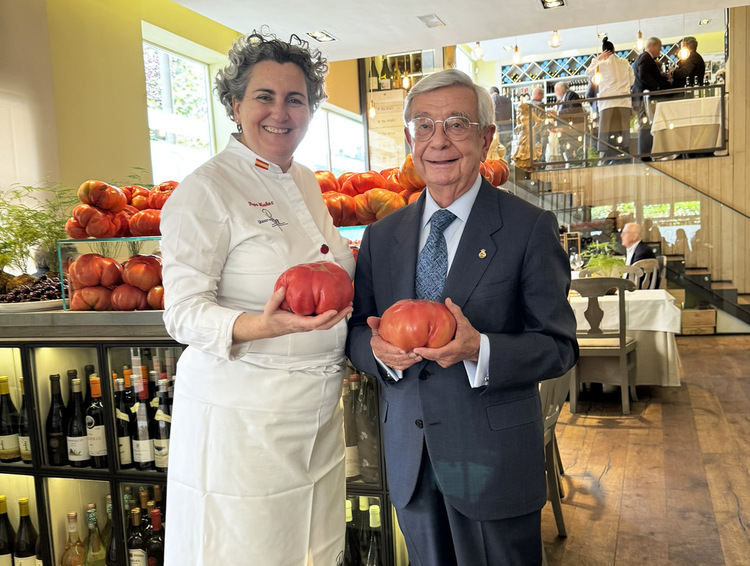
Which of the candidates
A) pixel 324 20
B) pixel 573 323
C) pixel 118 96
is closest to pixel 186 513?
pixel 573 323

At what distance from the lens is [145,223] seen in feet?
7.54

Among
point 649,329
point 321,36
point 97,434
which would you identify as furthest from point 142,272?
point 321,36

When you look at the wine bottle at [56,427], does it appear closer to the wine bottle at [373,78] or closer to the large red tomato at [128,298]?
the large red tomato at [128,298]

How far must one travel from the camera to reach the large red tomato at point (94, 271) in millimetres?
2258

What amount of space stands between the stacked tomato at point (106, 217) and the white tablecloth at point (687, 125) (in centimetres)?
935

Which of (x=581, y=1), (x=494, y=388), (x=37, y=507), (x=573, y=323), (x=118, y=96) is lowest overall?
(x=37, y=507)

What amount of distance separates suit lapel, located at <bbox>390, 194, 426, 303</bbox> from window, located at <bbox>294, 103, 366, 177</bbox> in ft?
26.8

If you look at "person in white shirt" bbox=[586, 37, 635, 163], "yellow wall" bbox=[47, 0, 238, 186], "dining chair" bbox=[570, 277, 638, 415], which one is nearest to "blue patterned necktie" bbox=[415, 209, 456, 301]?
"dining chair" bbox=[570, 277, 638, 415]

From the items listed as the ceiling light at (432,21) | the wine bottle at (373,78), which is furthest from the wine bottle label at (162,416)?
the wine bottle at (373,78)

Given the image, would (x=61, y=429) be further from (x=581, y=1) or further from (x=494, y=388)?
(x=581, y=1)

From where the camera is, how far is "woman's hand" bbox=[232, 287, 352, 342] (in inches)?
51.4

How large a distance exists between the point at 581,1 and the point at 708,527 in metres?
4.74

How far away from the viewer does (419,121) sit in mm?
1526

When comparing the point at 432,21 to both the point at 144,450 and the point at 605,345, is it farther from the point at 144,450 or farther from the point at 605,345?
the point at 144,450
